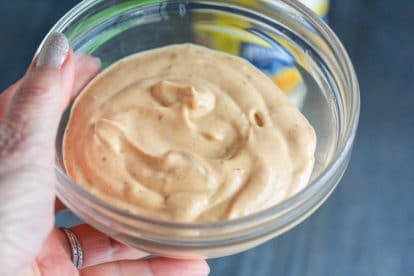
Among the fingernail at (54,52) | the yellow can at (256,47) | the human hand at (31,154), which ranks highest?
the yellow can at (256,47)

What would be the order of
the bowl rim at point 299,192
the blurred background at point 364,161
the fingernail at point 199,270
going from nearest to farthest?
the bowl rim at point 299,192 → the fingernail at point 199,270 → the blurred background at point 364,161

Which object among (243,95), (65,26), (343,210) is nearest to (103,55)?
(65,26)

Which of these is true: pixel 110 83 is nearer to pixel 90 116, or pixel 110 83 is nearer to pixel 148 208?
pixel 90 116

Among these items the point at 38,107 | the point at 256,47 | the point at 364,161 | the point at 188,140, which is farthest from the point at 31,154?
the point at 364,161

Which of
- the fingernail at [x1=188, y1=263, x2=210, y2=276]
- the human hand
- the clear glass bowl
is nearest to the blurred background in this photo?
the fingernail at [x1=188, y1=263, x2=210, y2=276]

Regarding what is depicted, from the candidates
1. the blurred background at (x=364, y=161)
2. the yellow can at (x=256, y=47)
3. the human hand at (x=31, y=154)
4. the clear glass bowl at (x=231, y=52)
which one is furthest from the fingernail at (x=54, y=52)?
the blurred background at (x=364, y=161)

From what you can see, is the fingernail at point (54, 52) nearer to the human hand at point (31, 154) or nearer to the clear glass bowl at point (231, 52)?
the human hand at point (31, 154)
